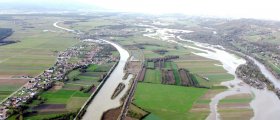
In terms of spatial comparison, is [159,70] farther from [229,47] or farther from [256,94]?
[229,47]

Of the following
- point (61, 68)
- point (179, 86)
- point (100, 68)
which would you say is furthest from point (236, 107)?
point (61, 68)

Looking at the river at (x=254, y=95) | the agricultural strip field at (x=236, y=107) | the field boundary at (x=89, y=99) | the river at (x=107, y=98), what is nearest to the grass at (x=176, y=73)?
the river at (x=254, y=95)

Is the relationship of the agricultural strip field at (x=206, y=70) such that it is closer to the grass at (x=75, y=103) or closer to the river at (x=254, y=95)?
the river at (x=254, y=95)

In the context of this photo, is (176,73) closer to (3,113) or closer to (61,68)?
(61,68)

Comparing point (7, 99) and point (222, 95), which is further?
point (222, 95)

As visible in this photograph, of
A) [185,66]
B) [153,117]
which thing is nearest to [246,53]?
[185,66]

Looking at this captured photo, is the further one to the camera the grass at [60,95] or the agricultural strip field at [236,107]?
the grass at [60,95]

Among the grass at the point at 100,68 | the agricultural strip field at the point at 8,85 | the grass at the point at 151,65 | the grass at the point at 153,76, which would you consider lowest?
the agricultural strip field at the point at 8,85
